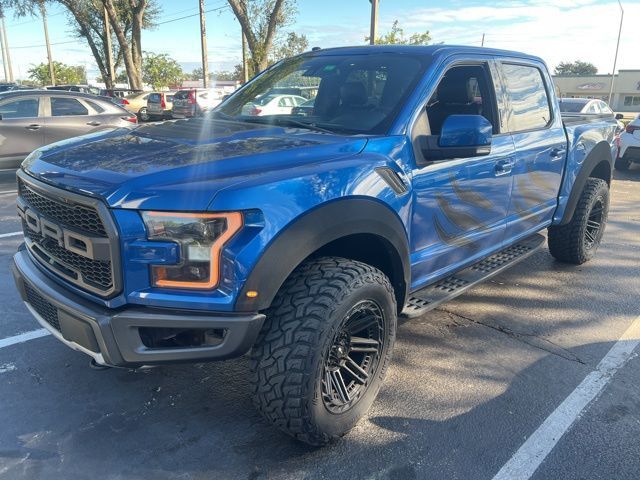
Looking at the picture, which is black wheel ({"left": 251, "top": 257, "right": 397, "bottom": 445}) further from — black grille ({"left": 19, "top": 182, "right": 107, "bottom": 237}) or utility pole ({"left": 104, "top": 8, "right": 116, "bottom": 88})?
utility pole ({"left": 104, "top": 8, "right": 116, "bottom": 88})

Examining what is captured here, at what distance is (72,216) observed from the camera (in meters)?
2.23

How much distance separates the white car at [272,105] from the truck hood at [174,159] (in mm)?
374

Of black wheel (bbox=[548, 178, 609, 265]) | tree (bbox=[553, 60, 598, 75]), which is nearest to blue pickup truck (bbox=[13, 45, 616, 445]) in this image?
black wheel (bbox=[548, 178, 609, 265])

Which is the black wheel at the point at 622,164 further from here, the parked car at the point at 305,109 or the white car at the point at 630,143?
the parked car at the point at 305,109

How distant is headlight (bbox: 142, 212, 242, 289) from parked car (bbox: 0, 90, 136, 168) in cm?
856

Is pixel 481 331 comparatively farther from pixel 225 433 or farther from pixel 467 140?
pixel 225 433

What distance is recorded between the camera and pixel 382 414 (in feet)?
9.32

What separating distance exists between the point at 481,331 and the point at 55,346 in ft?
9.84

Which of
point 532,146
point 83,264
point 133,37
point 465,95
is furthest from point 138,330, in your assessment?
point 133,37

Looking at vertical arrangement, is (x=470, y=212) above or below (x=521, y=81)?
below

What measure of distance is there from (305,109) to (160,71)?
234 feet

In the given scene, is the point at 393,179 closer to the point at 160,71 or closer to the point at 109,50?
the point at 109,50

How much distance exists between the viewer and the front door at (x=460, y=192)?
3.01 m

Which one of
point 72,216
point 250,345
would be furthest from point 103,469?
A: point 72,216
